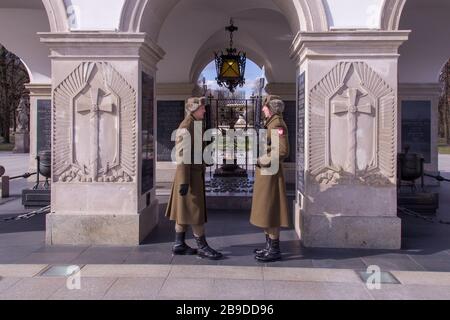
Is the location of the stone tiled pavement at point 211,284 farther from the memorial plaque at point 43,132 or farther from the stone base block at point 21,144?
the stone base block at point 21,144

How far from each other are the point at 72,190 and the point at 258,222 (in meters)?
2.62

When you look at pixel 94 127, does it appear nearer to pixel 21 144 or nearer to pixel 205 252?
pixel 205 252

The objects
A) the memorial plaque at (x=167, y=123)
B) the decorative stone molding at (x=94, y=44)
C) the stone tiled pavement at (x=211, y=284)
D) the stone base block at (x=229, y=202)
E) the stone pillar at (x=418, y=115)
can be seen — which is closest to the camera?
the stone tiled pavement at (x=211, y=284)

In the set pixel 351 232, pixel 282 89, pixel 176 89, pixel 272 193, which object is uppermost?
pixel 282 89

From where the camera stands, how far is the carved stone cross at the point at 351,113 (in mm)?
6406

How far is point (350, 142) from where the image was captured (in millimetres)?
6434

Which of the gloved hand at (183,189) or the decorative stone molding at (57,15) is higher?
the decorative stone molding at (57,15)

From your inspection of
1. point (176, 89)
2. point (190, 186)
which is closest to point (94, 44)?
point (190, 186)

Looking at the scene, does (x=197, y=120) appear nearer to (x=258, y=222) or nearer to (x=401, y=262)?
(x=258, y=222)

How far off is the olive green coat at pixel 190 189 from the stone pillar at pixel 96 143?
2.99 feet

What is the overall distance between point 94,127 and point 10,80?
36012 millimetres

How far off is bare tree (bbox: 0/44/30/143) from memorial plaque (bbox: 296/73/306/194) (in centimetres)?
3466

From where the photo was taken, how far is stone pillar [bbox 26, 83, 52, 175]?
11.2 meters

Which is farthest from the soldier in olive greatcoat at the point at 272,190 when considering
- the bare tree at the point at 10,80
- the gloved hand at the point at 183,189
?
the bare tree at the point at 10,80
